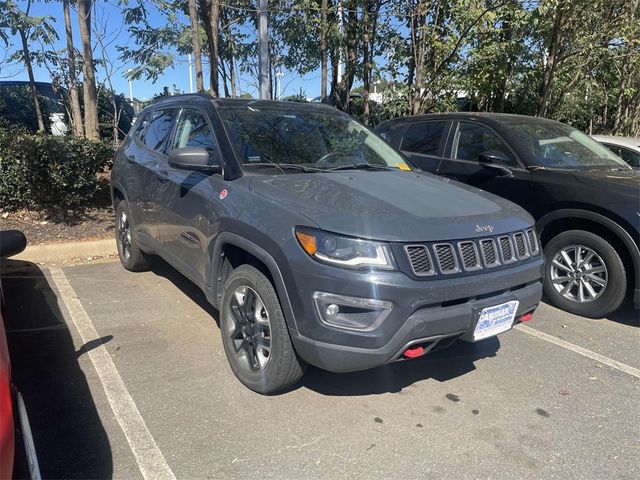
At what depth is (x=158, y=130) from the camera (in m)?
4.72

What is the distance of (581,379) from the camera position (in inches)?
138

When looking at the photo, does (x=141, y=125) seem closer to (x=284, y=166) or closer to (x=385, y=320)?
(x=284, y=166)

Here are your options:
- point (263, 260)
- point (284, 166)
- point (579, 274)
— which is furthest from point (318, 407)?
point (579, 274)

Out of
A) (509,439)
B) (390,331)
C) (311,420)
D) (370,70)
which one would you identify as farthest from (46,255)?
(370,70)

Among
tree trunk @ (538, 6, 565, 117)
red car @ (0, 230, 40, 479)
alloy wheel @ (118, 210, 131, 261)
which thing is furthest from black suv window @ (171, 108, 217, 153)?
tree trunk @ (538, 6, 565, 117)

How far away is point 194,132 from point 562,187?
3306 mm

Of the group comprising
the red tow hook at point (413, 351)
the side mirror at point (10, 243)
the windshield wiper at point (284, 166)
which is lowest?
the red tow hook at point (413, 351)

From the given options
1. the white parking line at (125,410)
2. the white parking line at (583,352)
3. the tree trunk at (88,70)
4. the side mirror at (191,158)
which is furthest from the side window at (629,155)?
the tree trunk at (88,70)

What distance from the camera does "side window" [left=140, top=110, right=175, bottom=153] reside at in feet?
14.7

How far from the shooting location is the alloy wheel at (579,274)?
451cm

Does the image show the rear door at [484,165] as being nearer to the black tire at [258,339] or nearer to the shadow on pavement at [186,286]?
the shadow on pavement at [186,286]

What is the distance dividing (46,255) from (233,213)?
12.1 feet

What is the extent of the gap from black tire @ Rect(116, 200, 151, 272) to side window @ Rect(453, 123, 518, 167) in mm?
3532

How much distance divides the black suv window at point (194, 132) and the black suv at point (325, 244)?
0.02 meters
